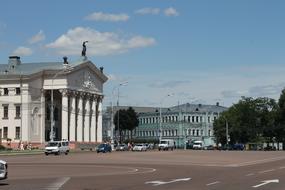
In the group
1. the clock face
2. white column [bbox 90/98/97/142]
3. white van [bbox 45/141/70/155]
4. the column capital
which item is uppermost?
the clock face

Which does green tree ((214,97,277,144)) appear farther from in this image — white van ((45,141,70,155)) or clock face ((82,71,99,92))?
white van ((45,141,70,155))

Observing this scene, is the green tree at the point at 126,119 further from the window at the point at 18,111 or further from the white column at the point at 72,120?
the window at the point at 18,111

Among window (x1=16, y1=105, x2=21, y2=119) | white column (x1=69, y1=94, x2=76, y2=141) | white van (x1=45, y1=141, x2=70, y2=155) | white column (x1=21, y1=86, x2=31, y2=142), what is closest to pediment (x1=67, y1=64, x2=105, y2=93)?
white column (x1=69, y1=94, x2=76, y2=141)

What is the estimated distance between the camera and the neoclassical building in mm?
121875

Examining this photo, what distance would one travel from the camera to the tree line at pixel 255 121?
510ft

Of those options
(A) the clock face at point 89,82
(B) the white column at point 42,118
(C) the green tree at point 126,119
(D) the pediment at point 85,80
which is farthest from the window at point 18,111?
(C) the green tree at point 126,119

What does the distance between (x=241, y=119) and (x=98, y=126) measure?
4120cm

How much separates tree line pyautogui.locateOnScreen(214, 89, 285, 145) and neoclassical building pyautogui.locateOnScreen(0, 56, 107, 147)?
146 feet

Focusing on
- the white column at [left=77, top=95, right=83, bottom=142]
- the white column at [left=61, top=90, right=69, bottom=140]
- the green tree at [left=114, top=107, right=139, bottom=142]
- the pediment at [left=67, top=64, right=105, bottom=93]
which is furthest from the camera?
the green tree at [left=114, top=107, right=139, bottom=142]

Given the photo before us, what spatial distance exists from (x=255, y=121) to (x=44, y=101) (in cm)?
5940

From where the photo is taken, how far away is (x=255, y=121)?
161 metres

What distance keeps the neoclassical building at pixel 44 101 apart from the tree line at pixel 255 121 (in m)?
44.6

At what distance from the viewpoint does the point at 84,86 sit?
133 meters

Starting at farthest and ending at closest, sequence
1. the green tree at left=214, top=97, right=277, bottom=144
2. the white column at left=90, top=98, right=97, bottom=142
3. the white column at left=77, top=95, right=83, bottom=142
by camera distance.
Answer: the green tree at left=214, top=97, right=277, bottom=144
the white column at left=90, top=98, right=97, bottom=142
the white column at left=77, top=95, right=83, bottom=142
